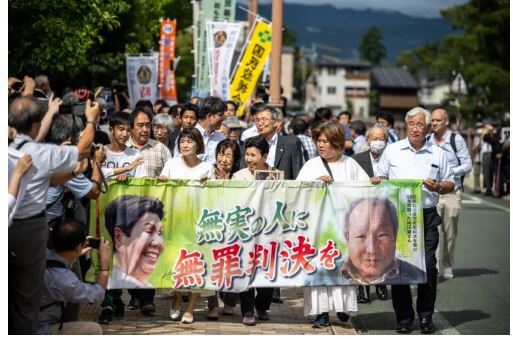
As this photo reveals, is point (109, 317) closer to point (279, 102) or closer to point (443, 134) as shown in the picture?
point (443, 134)

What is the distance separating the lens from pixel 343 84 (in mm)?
149625

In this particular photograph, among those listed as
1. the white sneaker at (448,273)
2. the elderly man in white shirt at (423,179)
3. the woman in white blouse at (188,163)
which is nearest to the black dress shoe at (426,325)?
the elderly man in white shirt at (423,179)

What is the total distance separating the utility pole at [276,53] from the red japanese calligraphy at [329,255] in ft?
25.9

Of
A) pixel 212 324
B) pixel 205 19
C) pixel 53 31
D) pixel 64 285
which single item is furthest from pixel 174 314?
pixel 205 19

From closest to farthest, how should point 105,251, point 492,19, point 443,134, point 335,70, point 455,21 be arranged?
point 105,251 → point 443,134 → point 492,19 → point 455,21 → point 335,70

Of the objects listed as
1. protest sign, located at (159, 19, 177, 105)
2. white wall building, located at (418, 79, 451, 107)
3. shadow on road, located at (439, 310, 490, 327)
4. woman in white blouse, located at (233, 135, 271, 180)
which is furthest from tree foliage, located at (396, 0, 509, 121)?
white wall building, located at (418, 79, 451, 107)

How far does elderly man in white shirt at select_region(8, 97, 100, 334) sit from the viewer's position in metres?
6.36

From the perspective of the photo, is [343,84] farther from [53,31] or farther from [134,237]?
[134,237]

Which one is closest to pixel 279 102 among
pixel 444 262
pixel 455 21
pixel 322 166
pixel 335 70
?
pixel 444 262

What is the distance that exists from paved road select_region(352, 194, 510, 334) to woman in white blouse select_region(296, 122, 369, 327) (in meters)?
0.40

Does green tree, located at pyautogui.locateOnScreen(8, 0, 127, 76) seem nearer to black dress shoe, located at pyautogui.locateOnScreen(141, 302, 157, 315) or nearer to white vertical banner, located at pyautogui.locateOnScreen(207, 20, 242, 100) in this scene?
black dress shoe, located at pyautogui.locateOnScreen(141, 302, 157, 315)

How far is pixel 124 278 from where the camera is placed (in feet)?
28.4

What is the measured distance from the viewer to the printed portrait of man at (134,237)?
8.66 meters

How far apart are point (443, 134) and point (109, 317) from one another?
5.03 meters
